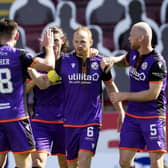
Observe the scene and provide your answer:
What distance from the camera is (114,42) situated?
10.6 meters

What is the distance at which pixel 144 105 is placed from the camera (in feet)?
25.1

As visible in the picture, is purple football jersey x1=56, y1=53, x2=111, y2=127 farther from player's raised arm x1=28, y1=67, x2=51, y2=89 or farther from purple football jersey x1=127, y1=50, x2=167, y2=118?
purple football jersey x1=127, y1=50, x2=167, y2=118

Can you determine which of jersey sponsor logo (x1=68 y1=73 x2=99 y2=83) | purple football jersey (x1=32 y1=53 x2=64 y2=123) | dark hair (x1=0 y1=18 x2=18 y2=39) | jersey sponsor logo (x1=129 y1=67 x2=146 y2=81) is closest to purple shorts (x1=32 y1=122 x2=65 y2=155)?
purple football jersey (x1=32 y1=53 x2=64 y2=123)

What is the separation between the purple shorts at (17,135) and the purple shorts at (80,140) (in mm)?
544

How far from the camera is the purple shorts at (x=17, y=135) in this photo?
716 centimetres

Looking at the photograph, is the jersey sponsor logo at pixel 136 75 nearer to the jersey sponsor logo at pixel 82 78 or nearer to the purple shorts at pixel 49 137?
the jersey sponsor logo at pixel 82 78

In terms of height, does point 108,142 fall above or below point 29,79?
below

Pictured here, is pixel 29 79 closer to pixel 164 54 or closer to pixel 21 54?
pixel 21 54

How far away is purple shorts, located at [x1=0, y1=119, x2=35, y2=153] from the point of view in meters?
7.16

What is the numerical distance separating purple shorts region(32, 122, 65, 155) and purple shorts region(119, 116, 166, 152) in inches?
29.1

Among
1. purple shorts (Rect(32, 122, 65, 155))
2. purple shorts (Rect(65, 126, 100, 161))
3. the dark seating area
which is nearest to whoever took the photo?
purple shorts (Rect(65, 126, 100, 161))

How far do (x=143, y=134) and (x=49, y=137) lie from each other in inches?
41.2

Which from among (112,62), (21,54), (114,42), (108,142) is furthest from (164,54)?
(21,54)

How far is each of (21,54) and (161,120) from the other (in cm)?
163
